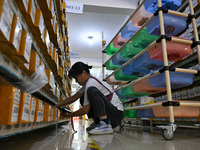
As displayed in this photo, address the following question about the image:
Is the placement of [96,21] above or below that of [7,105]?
above

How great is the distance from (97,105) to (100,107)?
0.13ft

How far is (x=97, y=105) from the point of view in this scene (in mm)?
1688

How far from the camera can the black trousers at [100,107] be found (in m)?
1.69

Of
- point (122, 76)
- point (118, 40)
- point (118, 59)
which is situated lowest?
point (122, 76)

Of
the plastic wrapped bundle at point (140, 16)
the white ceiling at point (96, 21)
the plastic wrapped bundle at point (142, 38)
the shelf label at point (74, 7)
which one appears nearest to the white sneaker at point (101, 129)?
the plastic wrapped bundle at point (142, 38)

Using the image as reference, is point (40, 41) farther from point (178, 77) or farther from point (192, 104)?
point (192, 104)

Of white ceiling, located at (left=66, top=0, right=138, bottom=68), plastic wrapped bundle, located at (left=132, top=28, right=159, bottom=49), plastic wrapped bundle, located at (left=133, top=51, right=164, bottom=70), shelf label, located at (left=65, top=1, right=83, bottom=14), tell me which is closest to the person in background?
→ plastic wrapped bundle, located at (left=133, top=51, right=164, bottom=70)

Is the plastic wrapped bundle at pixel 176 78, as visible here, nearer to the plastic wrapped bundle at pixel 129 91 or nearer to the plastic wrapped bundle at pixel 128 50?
the plastic wrapped bundle at pixel 129 91

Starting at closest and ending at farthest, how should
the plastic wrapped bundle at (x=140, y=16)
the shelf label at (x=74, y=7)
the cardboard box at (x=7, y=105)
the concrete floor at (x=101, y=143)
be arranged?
the cardboard box at (x=7, y=105), the concrete floor at (x=101, y=143), the plastic wrapped bundle at (x=140, y=16), the shelf label at (x=74, y=7)

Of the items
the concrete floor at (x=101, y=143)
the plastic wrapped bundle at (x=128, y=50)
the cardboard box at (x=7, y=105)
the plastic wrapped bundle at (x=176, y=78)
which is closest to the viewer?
the cardboard box at (x=7, y=105)

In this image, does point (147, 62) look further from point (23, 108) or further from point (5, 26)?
point (5, 26)

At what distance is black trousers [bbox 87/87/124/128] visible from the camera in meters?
1.69

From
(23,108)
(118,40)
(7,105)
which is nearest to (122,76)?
(118,40)

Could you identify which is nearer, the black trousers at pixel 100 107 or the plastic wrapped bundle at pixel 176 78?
the plastic wrapped bundle at pixel 176 78
